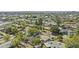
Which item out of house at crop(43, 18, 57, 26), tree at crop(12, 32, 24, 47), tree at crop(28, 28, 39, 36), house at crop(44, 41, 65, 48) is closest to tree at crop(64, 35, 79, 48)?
house at crop(44, 41, 65, 48)

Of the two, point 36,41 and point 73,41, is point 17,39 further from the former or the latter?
point 73,41

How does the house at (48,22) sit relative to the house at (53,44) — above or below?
above

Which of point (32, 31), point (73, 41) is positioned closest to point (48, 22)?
point (32, 31)

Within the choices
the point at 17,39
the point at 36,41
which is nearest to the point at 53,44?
the point at 36,41

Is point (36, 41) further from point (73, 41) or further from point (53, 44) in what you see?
point (73, 41)

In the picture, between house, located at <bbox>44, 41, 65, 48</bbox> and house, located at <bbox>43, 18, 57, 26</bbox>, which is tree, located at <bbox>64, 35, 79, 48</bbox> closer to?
house, located at <bbox>44, 41, 65, 48</bbox>

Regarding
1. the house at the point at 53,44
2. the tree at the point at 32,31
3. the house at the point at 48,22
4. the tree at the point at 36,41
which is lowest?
the house at the point at 53,44

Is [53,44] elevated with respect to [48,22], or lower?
lower

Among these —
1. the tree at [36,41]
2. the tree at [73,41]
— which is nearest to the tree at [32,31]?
the tree at [36,41]

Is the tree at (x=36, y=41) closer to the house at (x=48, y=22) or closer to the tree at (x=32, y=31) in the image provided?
the tree at (x=32, y=31)
